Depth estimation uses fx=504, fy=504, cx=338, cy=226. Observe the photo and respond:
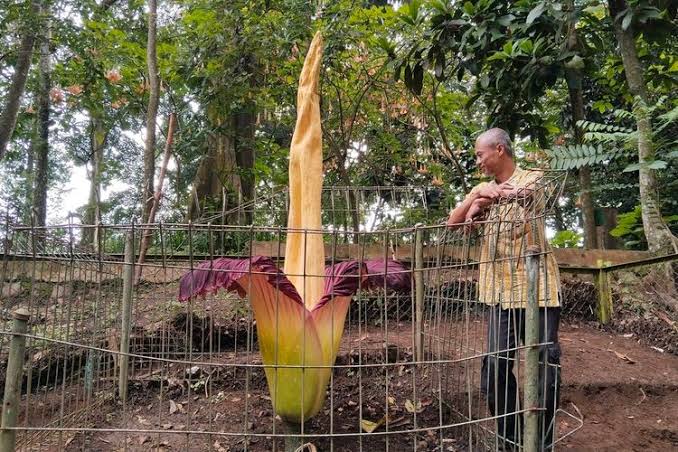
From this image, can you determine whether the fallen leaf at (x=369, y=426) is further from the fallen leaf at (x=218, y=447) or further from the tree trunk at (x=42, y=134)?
the tree trunk at (x=42, y=134)

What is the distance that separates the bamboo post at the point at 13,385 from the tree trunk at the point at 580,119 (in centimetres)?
384

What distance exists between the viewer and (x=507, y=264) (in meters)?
2.74

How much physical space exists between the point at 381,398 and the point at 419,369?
1.46ft

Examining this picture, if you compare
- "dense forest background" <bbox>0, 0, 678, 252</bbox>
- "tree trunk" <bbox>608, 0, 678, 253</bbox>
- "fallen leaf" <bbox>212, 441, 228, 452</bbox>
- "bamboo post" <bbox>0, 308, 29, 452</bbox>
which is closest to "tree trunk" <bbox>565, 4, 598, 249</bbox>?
"dense forest background" <bbox>0, 0, 678, 252</bbox>

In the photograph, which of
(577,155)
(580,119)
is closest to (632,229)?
(580,119)

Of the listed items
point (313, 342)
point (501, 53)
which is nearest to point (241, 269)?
point (313, 342)

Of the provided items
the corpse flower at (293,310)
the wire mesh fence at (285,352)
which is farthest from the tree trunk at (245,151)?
the corpse flower at (293,310)

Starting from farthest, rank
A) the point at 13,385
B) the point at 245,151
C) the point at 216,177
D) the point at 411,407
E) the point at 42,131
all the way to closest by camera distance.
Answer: the point at 42,131 < the point at 245,151 < the point at 216,177 < the point at 411,407 < the point at 13,385

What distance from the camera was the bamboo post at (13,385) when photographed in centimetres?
195

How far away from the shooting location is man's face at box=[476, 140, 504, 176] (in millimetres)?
2789

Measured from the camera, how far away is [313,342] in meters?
2.46

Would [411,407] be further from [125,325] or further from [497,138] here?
[125,325]

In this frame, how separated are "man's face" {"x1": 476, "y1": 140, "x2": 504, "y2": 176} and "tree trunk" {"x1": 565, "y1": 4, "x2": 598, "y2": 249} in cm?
152

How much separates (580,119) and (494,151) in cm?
248
